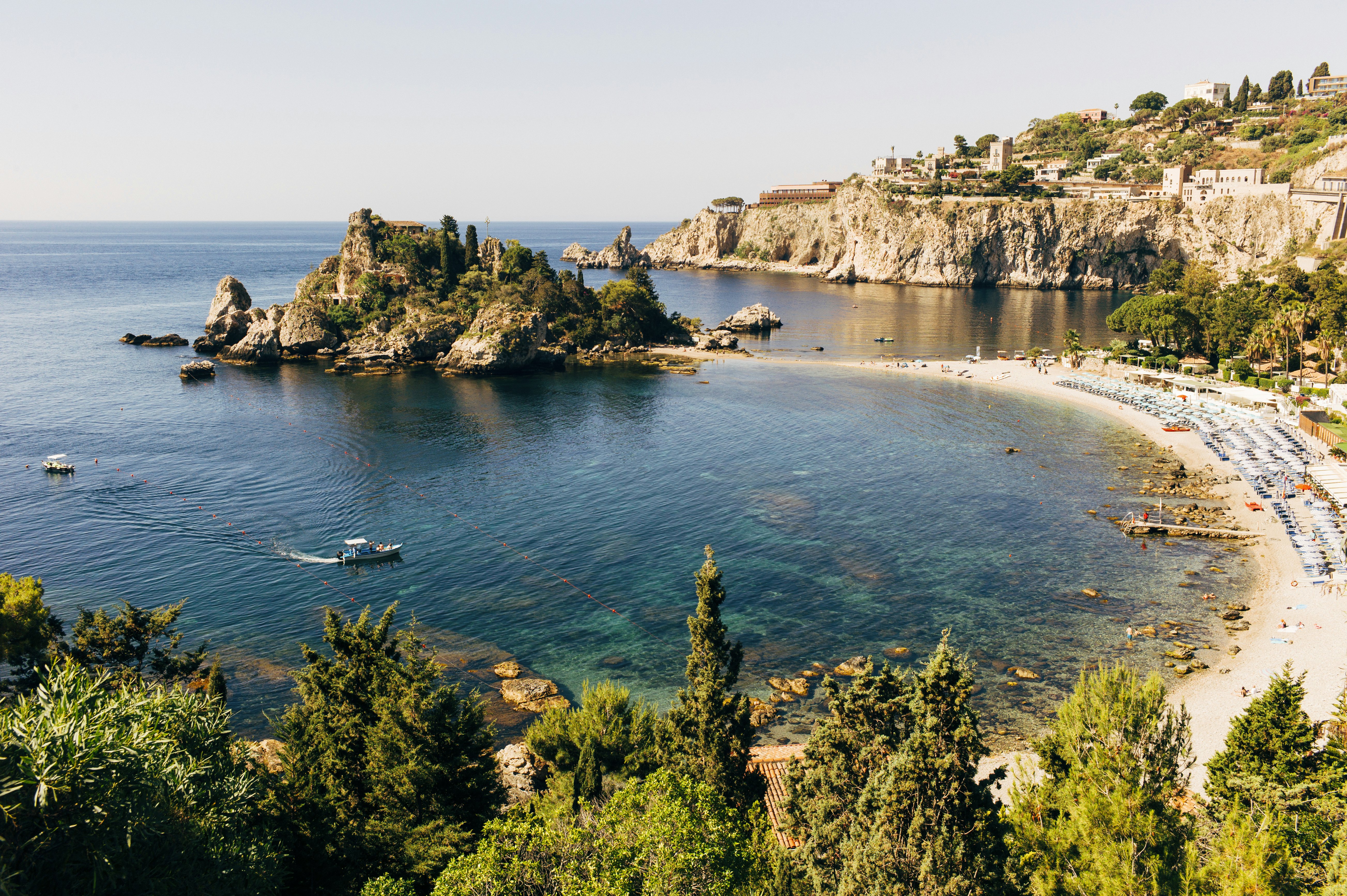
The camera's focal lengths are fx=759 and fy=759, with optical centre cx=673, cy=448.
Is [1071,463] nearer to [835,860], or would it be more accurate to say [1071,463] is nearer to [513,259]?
[835,860]

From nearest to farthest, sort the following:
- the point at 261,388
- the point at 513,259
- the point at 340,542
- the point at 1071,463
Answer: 1. the point at 340,542
2. the point at 1071,463
3. the point at 261,388
4. the point at 513,259

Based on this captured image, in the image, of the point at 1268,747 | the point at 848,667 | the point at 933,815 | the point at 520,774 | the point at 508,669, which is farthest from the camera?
the point at 508,669

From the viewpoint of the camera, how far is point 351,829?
2172 cm

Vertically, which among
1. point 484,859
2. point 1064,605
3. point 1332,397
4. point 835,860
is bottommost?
point 1064,605

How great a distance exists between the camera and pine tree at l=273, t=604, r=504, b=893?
70.1 feet

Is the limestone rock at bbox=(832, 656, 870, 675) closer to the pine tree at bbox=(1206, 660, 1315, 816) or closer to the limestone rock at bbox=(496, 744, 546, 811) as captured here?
the pine tree at bbox=(1206, 660, 1315, 816)

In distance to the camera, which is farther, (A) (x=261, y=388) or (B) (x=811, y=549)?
(A) (x=261, y=388)

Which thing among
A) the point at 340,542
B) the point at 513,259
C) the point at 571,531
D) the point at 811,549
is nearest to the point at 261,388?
the point at 513,259

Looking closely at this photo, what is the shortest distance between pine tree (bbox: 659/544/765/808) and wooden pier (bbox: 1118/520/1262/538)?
41078 millimetres

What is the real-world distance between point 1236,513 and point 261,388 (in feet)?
328

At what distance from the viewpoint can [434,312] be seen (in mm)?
111875

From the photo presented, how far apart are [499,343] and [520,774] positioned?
81.9m

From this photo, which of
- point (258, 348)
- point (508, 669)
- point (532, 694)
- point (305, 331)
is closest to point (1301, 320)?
point (532, 694)

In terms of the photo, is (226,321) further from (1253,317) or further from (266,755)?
(1253,317)
